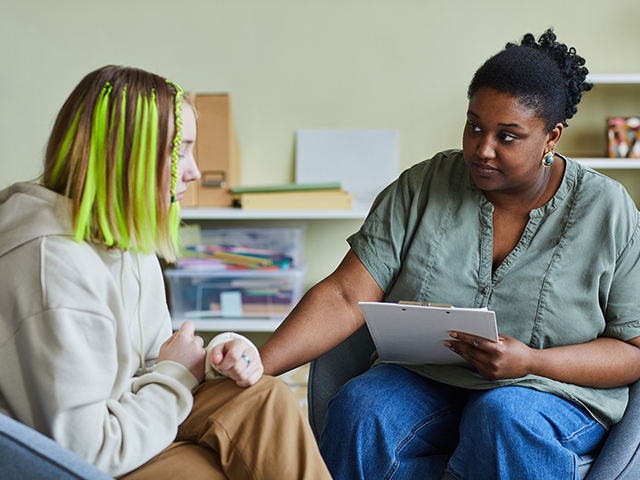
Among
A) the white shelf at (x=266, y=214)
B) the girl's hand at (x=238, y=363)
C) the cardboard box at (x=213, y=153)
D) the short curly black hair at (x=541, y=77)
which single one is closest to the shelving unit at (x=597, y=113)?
the white shelf at (x=266, y=214)

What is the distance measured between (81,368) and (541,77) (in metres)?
0.95

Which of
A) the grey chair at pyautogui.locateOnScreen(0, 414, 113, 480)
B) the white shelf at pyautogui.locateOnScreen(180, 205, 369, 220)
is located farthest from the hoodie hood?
the white shelf at pyautogui.locateOnScreen(180, 205, 369, 220)

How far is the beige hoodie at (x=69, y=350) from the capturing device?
670 mm

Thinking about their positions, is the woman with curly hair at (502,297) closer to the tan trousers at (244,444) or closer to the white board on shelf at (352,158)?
the tan trousers at (244,444)

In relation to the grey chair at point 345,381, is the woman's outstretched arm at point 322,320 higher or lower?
higher

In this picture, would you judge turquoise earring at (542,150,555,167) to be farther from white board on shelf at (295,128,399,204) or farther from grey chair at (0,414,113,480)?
white board on shelf at (295,128,399,204)

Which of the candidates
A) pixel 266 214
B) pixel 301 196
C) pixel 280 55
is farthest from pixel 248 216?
pixel 280 55

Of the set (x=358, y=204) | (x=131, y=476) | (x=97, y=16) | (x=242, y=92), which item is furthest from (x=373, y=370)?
(x=97, y=16)

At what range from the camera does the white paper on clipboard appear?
92 centimetres

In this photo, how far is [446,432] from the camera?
1108 mm

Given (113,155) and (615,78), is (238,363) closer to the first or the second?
(113,155)

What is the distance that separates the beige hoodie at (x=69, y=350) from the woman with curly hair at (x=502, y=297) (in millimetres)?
363

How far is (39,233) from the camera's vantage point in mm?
713

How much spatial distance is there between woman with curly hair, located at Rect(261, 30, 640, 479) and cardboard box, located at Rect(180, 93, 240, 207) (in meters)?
1.05
